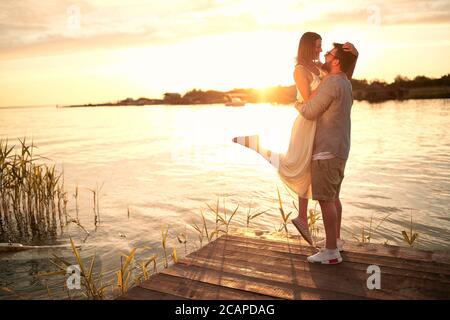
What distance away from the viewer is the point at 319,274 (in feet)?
12.5

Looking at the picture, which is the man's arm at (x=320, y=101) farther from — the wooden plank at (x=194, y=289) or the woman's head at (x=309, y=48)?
the wooden plank at (x=194, y=289)

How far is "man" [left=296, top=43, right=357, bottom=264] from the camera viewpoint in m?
3.83

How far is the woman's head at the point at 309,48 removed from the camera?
3.95 m

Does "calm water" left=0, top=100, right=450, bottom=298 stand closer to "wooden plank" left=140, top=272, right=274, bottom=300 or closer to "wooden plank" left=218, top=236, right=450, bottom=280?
"wooden plank" left=140, top=272, right=274, bottom=300

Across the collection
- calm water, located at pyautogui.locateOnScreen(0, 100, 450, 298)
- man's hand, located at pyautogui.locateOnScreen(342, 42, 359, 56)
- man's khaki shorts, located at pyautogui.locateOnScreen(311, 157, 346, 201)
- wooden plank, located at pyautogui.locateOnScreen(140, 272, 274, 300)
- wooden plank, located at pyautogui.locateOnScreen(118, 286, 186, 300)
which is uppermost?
man's hand, located at pyautogui.locateOnScreen(342, 42, 359, 56)

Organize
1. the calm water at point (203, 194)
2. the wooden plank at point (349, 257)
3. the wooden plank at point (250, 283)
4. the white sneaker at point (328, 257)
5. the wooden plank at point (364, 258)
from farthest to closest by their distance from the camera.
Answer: the calm water at point (203, 194)
the white sneaker at point (328, 257)
the wooden plank at point (364, 258)
the wooden plank at point (349, 257)
the wooden plank at point (250, 283)

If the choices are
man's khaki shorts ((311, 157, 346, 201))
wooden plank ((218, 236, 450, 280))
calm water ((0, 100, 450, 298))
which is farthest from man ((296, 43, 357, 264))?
calm water ((0, 100, 450, 298))

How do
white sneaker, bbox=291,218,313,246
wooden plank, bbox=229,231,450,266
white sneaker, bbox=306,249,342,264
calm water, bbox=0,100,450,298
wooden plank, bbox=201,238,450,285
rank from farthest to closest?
calm water, bbox=0,100,450,298, white sneaker, bbox=291,218,313,246, wooden plank, bbox=229,231,450,266, white sneaker, bbox=306,249,342,264, wooden plank, bbox=201,238,450,285

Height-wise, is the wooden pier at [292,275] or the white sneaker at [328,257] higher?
the white sneaker at [328,257]

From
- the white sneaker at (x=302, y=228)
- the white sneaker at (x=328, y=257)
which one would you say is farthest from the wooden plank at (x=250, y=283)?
the white sneaker at (x=302, y=228)

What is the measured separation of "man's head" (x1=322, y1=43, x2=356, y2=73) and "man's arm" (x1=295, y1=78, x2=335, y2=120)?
15 cm
